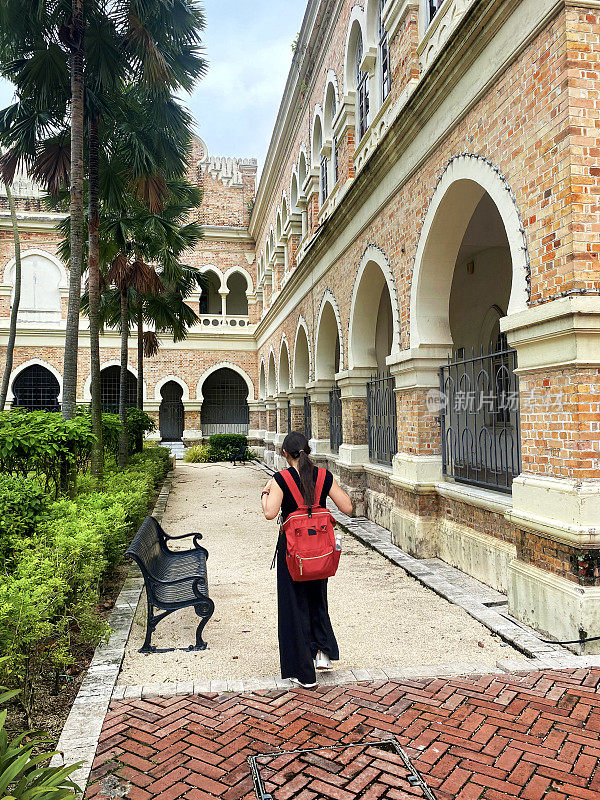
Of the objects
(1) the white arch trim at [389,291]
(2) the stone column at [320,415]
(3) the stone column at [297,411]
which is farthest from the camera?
(3) the stone column at [297,411]

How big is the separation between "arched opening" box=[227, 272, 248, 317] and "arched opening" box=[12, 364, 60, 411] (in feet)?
30.6

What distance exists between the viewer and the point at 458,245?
6852 millimetres

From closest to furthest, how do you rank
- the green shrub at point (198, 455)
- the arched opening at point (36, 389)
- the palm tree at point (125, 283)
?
the palm tree at point (125, 283) → the green shrub at point (198, 455) → the arched opening at point (36, 389)

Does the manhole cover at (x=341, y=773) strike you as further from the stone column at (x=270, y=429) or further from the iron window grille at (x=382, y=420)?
the stone column at (x=270, y=429)

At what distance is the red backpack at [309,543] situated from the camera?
3637 millimetres

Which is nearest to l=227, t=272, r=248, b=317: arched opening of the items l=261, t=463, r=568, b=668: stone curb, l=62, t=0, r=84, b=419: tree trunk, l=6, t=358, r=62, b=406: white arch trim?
l=6, t=358, r=62, b=406: white arch trim

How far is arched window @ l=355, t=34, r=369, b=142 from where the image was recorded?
9.94m

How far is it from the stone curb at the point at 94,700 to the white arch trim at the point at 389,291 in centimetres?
455

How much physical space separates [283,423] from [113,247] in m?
9.53

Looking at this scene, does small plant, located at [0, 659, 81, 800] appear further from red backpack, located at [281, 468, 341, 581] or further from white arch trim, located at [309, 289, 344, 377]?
white arch trim, located at [309, 289, 344, 377]


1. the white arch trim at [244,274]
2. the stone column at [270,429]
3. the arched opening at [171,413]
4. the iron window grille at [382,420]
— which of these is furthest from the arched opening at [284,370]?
the iron window grille at [382,420]

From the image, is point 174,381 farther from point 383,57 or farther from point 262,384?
point 383,57

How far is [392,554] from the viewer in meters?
7.35

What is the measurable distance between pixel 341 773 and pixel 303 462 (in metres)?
1.69
